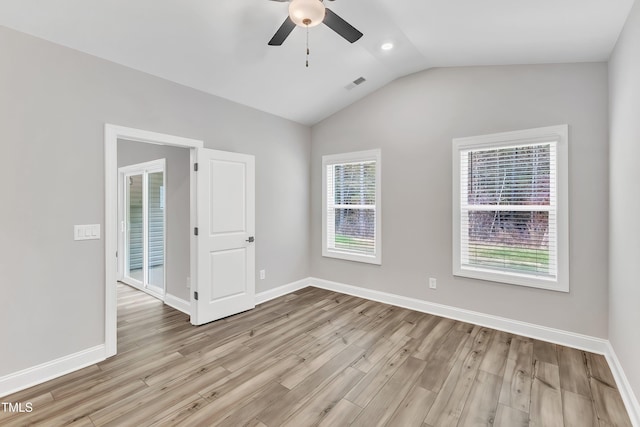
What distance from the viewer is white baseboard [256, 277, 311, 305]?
422 cm

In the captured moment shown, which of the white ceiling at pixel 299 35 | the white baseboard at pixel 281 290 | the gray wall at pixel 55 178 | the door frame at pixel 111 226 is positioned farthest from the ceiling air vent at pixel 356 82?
the white baseboard at pixel 281 290

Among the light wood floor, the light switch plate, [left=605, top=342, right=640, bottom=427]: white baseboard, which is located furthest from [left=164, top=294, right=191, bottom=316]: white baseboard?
[left=605, top=342, right=640, bottom=427]: white baseboard

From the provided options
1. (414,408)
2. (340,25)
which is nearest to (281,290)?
(414,408)

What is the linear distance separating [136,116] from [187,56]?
31.1 inches

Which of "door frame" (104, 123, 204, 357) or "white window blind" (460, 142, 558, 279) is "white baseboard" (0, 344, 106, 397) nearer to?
"door frame" (104, 123, 204, 357)

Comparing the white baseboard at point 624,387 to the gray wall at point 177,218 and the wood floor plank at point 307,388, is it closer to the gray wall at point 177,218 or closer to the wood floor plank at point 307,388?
the wood floor plank at point 307,388

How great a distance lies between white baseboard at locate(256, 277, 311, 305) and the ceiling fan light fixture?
3.41 meters

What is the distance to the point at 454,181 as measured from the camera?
3.57m

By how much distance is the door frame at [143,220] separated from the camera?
4.25 meters

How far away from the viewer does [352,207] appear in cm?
461

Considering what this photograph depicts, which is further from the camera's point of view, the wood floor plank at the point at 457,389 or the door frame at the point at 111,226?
the door frame at the point at 111,226

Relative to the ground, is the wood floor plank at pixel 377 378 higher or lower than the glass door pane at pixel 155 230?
lower

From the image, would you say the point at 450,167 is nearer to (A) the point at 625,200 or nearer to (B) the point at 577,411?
(A) the point at 625,200

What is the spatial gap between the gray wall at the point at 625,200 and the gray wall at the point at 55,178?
403cm
